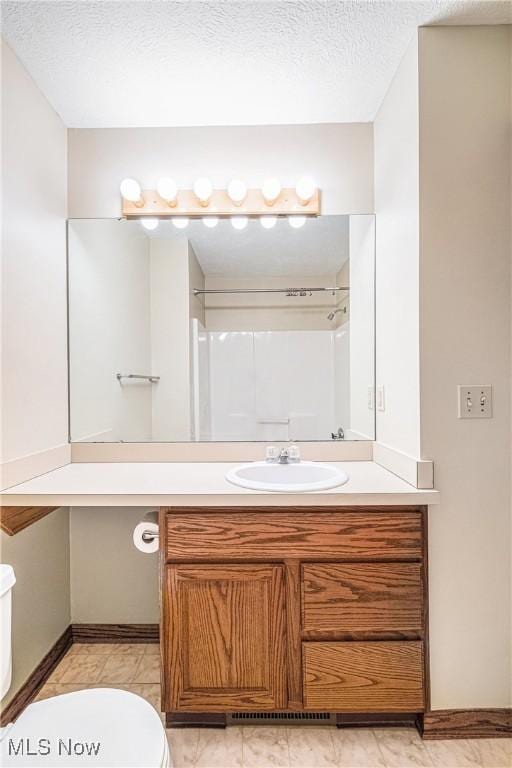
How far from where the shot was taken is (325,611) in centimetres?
151

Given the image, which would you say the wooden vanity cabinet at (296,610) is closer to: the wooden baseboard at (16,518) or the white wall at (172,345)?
the wooden baseboard at (16,518)

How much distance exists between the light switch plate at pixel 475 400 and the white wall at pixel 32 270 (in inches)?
63.4

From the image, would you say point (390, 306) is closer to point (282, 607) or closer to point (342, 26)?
point (342, 26)

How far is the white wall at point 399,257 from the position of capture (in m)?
1.59

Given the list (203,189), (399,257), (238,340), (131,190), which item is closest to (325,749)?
(238,340)

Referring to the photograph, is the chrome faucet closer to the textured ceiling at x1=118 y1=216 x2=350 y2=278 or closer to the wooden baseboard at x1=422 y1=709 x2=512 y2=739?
the textured ceiling at x1=118 y1=216 x2=350 y2=278

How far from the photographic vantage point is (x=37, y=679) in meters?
1.81

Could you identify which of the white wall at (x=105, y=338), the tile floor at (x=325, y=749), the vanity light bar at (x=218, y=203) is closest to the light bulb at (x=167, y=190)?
the vanity light bar at (x=218, y=203)

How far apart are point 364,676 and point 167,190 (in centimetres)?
209

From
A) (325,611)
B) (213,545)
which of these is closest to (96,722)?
(213,545)

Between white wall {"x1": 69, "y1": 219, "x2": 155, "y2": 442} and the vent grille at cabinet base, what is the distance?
3.86 feet

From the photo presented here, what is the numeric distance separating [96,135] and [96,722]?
2.28 meters

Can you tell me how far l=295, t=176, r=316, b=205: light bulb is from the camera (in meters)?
2.01

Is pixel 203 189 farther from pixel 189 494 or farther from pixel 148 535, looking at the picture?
pixel 148 535
